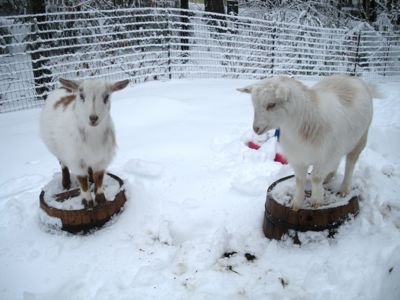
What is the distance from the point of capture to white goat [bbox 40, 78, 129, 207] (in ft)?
9.33

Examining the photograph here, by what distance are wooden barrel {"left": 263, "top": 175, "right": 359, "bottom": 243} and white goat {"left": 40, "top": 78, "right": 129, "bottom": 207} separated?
1.65m

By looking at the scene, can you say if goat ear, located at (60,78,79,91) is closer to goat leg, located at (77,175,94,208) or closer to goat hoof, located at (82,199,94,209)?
goat leg, located at (77,175,94,208)

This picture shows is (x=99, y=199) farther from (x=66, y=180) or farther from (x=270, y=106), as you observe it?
(x=270, y=106)

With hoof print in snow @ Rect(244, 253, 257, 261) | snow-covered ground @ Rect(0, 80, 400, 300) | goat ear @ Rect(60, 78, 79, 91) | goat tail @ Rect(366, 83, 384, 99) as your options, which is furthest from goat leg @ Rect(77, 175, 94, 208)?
goat tail @ Rect(366, 83, 384, 99)

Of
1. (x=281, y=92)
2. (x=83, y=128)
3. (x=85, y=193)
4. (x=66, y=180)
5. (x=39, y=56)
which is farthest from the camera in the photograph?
(x=39, y=56)

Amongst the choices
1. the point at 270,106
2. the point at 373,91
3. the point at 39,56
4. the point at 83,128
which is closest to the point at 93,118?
the point at 83,128

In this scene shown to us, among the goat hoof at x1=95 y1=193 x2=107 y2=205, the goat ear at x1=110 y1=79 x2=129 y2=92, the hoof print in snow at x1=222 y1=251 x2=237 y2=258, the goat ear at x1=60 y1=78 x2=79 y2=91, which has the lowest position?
the hoof print in snow at x1=222 y1=251 x2=237 y2=258

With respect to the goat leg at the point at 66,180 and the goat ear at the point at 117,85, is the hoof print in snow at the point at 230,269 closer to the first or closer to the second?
the goat ear at the point at 117,85

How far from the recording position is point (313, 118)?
2723 millimetres

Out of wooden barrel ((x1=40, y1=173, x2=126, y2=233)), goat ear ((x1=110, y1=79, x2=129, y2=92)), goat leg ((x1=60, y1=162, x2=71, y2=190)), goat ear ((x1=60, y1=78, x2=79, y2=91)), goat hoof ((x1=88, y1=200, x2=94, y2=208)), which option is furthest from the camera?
goat leg ((x1=60, y1=162, x2=71, y2=190))

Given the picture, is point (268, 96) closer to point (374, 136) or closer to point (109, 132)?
point (109, 132)

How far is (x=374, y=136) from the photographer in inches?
207

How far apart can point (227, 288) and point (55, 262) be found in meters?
1.51

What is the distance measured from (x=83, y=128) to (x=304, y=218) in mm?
2097
